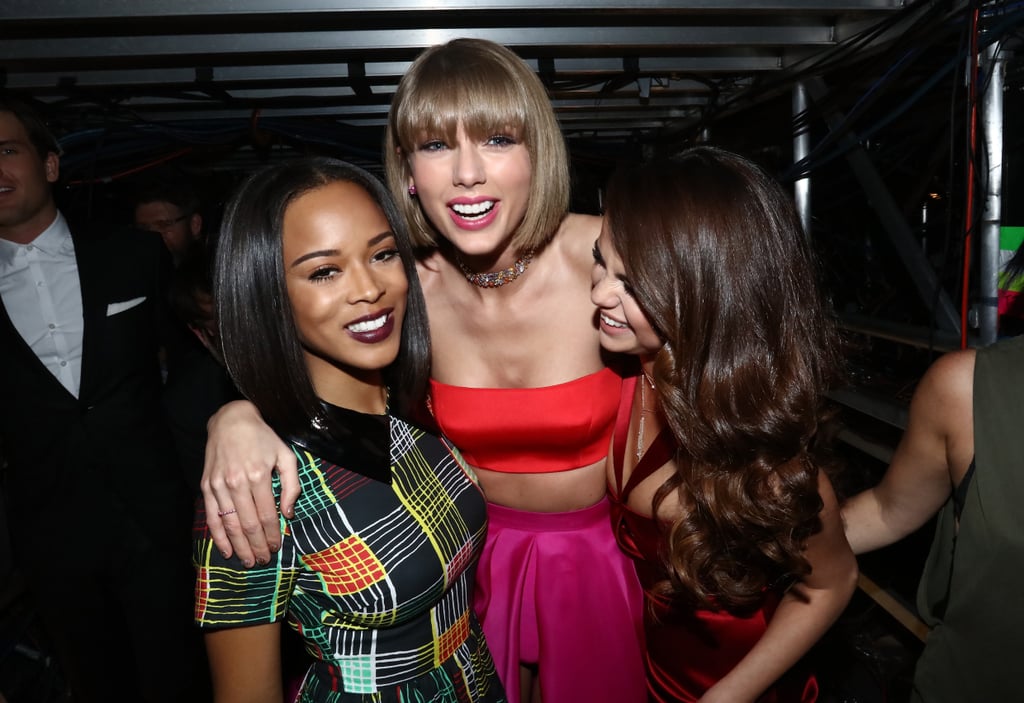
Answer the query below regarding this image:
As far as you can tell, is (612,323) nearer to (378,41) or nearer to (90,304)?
(378,41)

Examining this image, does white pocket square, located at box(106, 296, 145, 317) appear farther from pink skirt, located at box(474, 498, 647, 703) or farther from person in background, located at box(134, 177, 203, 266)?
pink skirt, located at box(474, 498, 647, 703)

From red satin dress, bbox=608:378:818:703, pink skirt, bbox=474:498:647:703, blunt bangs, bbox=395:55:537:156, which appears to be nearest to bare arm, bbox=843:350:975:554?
red satin dress, bbox=608:378:818:703

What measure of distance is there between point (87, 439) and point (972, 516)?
2.44 metres

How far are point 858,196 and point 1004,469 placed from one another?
310 cm

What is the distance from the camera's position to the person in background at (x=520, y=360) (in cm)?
153

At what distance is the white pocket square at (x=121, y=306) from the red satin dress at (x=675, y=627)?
175 cm

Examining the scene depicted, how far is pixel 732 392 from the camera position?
1153 millimetres

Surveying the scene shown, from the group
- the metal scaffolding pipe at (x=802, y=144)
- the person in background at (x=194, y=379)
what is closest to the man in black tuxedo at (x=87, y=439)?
the person in background at (x=194, y=379)

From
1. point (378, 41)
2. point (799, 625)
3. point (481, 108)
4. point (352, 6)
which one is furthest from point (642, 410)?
point (378, 41)

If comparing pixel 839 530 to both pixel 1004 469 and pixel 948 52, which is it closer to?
pixel 1004 469

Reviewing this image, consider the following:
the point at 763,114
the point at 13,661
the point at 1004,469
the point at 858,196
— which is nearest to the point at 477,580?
the point at 1004,469

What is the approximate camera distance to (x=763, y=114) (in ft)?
14.1

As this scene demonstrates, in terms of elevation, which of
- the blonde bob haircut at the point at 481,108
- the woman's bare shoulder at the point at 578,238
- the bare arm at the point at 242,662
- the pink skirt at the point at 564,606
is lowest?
the pink skirt at the point at 564,606

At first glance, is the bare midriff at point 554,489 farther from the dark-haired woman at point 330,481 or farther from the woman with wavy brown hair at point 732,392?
the dark-haired woman at point 330,481
